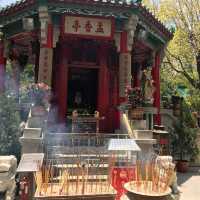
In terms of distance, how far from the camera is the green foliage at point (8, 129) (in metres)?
7.52

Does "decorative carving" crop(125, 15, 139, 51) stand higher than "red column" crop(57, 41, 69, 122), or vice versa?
"decorative carving" crop(125, 15, 139, 51)

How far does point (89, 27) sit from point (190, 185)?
646 centimetres

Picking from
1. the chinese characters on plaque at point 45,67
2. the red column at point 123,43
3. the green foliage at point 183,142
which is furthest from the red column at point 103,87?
the green foliage at point 183,142

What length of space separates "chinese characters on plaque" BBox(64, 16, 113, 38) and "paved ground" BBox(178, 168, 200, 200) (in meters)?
5.80

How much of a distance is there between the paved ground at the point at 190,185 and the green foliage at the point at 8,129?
483cm

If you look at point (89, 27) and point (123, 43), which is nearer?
point (89, 27)

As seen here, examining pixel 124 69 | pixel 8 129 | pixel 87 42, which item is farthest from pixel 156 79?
pixel 8 129

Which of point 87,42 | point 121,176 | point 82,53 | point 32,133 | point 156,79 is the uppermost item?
point 87,42

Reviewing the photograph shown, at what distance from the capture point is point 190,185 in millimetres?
8984

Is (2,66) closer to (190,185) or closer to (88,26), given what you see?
(88,26)

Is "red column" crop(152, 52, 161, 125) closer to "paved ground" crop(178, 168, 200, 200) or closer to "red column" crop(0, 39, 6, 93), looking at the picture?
"paved ground" crop(178, 168, 200, 200)

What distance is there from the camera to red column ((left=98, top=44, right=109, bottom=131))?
35.9ft

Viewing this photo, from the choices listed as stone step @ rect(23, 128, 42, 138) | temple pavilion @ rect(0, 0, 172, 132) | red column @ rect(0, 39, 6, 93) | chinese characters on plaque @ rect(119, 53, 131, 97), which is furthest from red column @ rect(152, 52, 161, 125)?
red column @ rect(0, 39, 6, 93)

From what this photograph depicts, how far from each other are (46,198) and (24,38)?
875 centimetres
